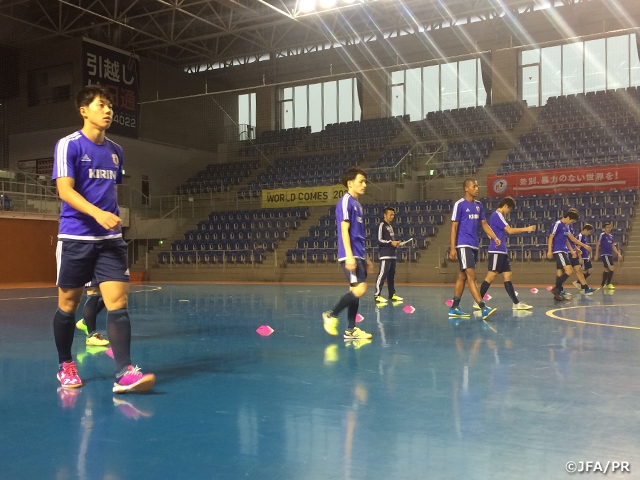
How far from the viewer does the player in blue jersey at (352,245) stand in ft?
19.8

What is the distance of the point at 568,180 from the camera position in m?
20.0

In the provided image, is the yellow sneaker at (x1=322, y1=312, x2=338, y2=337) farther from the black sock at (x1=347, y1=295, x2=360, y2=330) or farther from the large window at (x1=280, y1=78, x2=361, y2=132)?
the large window at (x1=280, y1=78, x2=361, y2=132)

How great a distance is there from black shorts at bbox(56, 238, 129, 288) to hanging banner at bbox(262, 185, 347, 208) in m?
20.2

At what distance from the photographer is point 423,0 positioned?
84.2 feet

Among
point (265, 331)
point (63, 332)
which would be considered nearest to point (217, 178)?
point (265, 331)

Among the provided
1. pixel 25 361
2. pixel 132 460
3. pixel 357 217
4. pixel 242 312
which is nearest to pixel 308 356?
pixel 357 217

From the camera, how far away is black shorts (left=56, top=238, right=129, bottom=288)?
3.96 metres

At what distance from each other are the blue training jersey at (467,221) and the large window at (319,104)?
25.4 metres

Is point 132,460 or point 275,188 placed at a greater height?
point 275,188

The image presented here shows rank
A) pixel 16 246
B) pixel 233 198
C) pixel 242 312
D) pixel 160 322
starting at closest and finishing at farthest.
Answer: pixel 160 322 < pixel 242 312 < pixel 16 246 < pixel 233 198

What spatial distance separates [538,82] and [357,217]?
26.2 metres

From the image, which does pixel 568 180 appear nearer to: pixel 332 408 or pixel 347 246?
pixel 347 246

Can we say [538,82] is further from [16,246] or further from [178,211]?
[16,246]

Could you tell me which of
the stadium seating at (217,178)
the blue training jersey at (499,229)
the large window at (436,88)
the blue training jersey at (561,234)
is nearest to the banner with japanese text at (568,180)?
the blue training jersey at (561,234)
